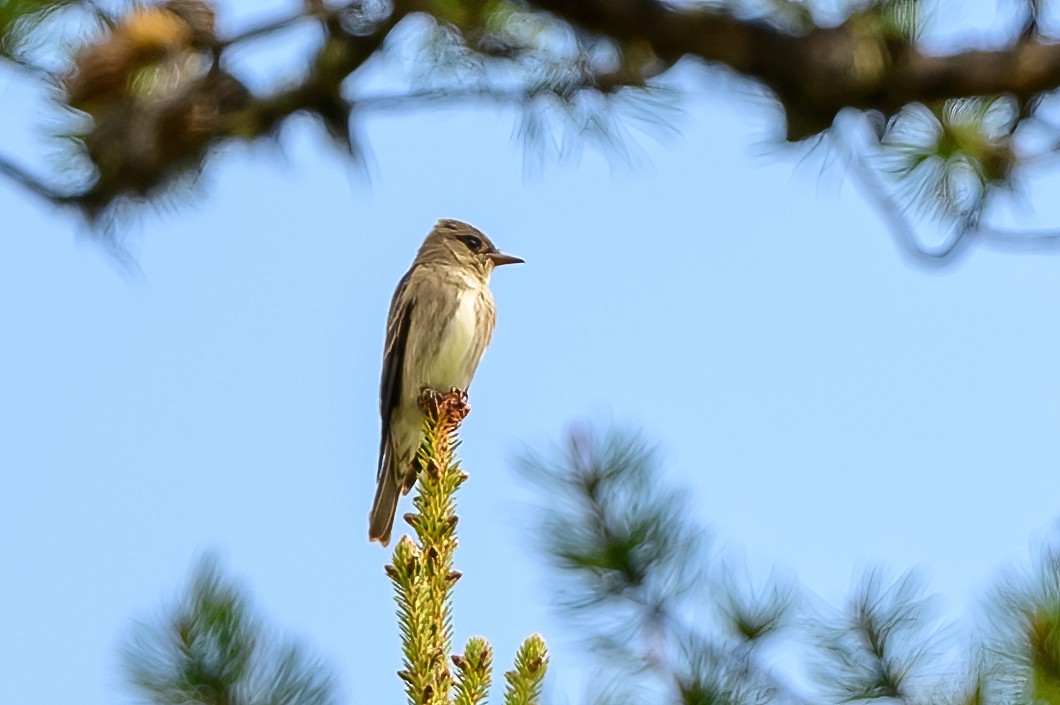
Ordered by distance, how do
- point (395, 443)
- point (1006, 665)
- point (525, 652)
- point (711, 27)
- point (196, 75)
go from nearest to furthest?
point (525, 652) → point (1006, 665) → point (711, 27) → point (196, 75) → point (395, 443)

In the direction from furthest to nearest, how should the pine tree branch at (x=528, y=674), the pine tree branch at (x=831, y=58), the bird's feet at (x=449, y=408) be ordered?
the bird's feet at (x=449, y=408), the pine tree branch at (x=831, y=58), the pine tree branch at (x=528, y=674)

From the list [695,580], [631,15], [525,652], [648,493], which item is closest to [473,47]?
[631,15]

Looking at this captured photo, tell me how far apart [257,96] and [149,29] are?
363mm

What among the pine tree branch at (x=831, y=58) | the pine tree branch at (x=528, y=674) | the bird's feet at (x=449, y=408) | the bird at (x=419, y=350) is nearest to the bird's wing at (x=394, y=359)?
the bird at (x=419, y=350)

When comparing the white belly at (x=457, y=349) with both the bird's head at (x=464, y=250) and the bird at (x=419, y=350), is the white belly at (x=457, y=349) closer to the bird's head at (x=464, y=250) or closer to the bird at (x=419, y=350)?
the bird at (x=419, y=350)

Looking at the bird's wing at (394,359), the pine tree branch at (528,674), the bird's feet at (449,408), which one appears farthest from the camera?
the bird's wing at (394,359)

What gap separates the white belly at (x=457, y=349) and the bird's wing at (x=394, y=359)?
23cm

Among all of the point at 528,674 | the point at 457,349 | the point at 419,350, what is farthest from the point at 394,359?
the point at 528,674

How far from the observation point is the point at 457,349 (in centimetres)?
668

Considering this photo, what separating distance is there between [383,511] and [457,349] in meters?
0.78

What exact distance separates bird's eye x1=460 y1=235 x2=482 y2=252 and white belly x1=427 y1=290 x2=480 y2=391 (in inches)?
20.4

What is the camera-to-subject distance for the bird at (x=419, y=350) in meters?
6.68

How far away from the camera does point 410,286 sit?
6938mm

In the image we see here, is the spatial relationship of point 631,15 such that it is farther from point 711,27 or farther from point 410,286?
point 410,286
